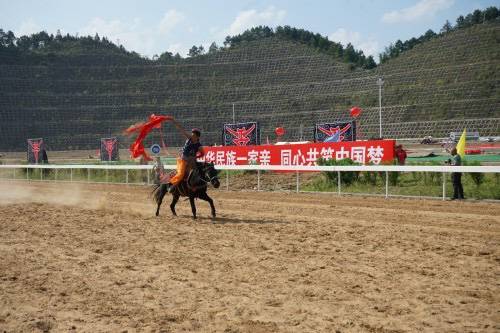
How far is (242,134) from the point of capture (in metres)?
29.0

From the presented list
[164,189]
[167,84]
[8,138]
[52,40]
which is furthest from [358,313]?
[52,40]

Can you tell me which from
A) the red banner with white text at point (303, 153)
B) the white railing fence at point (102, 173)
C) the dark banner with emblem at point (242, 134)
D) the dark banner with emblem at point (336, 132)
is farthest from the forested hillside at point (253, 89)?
the white railing fence at point (102, 173)

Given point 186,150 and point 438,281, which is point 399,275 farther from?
point 186,150

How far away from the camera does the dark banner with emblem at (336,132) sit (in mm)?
26234

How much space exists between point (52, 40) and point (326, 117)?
225 ft

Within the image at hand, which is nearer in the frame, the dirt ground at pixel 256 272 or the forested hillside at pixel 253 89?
the dirt ground at pixel 256 272

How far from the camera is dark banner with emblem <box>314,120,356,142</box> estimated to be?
26234mm

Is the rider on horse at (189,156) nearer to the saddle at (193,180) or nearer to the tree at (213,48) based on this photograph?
the saddle at (193,180)

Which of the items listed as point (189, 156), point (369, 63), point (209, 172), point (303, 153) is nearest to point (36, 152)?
point (303, 153)

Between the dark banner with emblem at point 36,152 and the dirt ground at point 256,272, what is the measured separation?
27.7 m

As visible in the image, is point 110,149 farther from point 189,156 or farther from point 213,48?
point 213,48

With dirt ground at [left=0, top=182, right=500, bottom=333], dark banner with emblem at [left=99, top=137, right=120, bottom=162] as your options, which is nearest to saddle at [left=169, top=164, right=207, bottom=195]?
dirt ground at [left=0, top=182, right=500, bottom=333]

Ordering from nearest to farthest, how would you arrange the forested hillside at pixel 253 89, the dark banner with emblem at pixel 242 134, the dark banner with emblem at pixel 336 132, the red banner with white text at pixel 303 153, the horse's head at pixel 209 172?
the horse's head at pixel 209 172 < the red banner with white text at pixel 303 153 < the dark banner with emblem at pixel 336 132 < the dark banner with emblem at pixel 242 134 < the forested hillside at pixel 253 89

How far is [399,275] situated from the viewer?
307 inches
